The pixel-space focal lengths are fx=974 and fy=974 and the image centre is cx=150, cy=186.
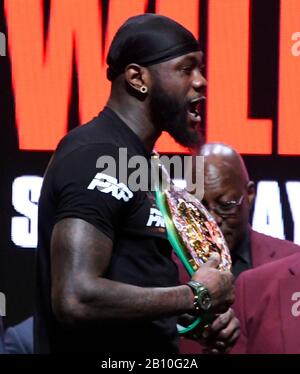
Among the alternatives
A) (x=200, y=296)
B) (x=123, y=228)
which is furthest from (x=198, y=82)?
(x=200, y=296)

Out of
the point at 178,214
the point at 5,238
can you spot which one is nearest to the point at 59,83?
the point at 5,238

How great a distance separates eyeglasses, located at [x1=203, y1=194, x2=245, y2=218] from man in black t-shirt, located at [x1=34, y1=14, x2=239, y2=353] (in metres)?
1.36

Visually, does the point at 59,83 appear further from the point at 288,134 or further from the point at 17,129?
the point at 288,134

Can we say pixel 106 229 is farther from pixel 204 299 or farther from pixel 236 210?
pixel 236 210

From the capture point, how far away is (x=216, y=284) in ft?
7.73

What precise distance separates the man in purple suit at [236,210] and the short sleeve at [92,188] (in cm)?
168

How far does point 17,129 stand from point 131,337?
71.0 inches

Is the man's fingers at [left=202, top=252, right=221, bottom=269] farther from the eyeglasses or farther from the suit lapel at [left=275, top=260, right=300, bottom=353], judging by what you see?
the eyeglasses

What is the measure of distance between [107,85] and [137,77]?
1527mm

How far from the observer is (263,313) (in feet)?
11.2

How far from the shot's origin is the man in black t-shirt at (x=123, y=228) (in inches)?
86.4

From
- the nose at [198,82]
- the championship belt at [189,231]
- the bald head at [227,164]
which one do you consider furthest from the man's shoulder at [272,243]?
the nose at [198,82]

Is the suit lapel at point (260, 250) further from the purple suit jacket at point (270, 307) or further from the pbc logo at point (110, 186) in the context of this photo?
the pbc logo at point (110, 186)

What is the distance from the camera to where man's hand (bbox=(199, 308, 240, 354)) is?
8.18 ft
